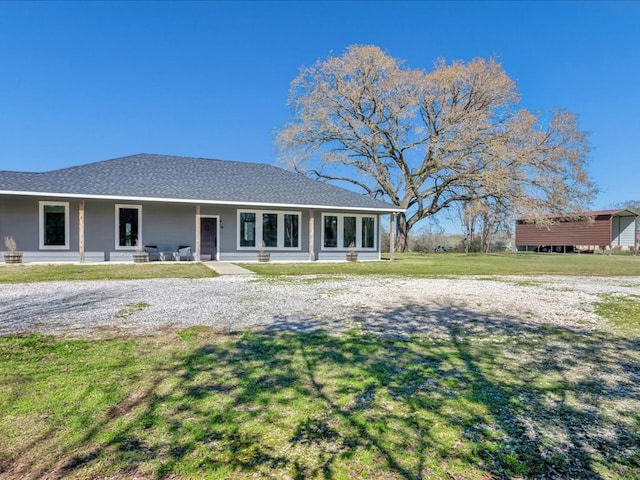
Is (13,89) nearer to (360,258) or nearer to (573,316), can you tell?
(360,258)

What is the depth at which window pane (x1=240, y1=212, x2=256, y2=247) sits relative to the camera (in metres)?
16.7

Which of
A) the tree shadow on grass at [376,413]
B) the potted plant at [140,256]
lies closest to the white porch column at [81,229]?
the potted plant at [140,256]

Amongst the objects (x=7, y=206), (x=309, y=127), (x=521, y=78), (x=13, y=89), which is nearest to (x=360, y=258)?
(x=309, y=127)

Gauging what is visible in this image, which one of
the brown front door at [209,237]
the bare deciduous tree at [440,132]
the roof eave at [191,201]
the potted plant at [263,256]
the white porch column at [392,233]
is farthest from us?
the bare deciduous tree at [440,132]

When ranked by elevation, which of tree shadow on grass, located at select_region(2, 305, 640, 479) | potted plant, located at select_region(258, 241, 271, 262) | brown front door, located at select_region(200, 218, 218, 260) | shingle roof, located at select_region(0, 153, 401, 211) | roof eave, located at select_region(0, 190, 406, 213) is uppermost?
shingle roof, located at select_region(0, 153, 401, 211)

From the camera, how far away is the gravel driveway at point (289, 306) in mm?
5012

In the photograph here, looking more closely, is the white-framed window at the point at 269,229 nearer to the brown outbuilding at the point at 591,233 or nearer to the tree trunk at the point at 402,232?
the tree trunk at the point at 402,232

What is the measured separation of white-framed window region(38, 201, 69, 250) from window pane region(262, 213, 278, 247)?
7665 millimetres

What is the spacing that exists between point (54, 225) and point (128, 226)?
2566 mm

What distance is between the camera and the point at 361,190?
1160 inches

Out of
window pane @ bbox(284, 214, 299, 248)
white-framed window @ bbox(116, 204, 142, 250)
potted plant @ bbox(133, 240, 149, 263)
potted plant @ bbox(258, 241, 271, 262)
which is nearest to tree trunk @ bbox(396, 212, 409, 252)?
window pane @ bbox(284, 214, 299, 248)

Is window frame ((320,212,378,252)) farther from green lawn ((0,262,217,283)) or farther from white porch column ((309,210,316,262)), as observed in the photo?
green lawn ((0,262,217,283))

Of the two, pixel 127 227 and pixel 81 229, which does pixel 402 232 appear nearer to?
pixel 127 227

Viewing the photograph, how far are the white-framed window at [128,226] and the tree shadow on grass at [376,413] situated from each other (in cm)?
1261
